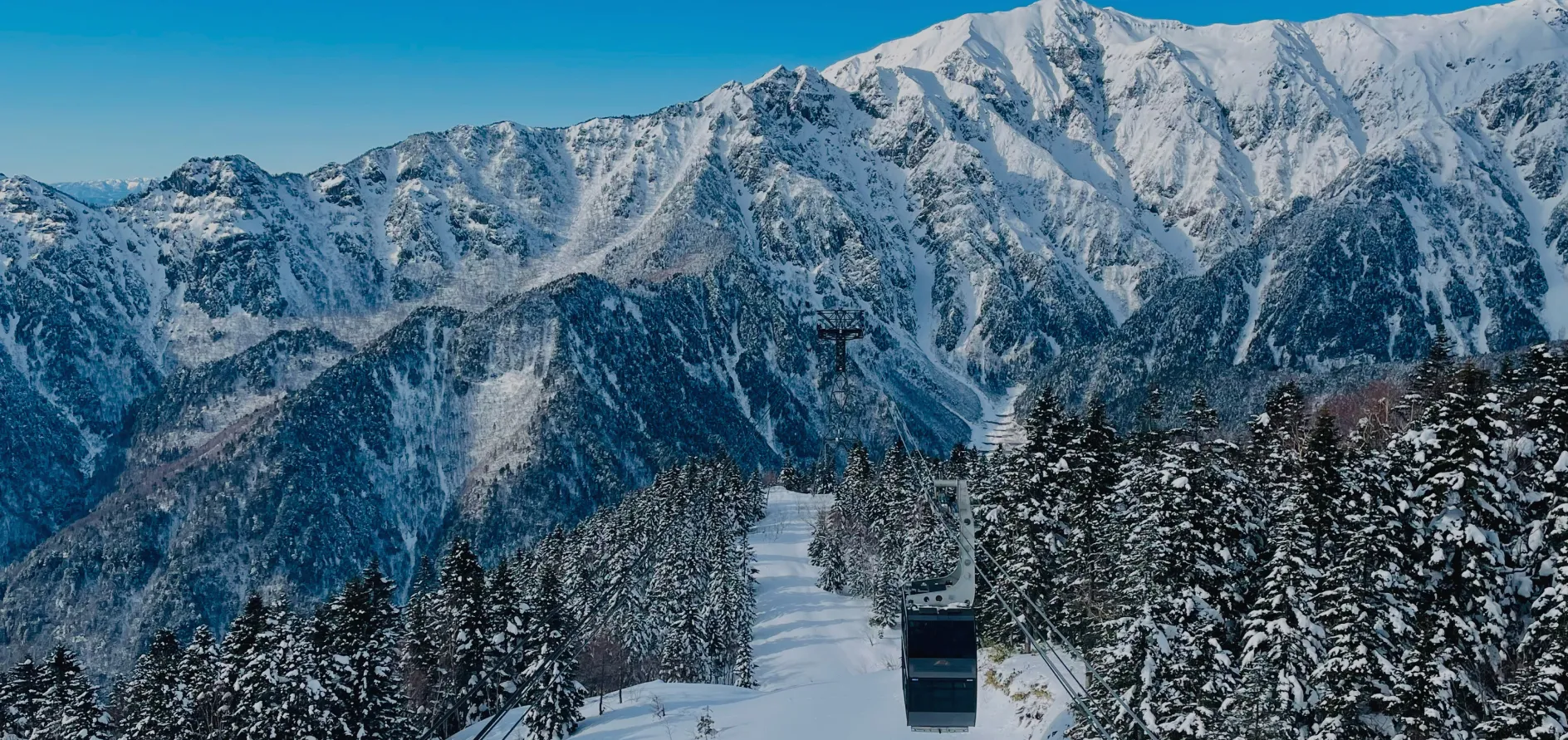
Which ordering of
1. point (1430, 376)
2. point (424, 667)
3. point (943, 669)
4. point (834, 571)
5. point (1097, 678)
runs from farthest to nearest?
point (834, 571) → point (424, 667) → point (1430, 376) → point (943, 669) → point (1097, 678)

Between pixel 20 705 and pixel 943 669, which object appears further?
pixel 20 705

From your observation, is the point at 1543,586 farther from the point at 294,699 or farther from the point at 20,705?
the point at 20,705

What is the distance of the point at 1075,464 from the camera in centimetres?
5653

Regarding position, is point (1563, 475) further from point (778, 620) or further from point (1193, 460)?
point (778, 620)

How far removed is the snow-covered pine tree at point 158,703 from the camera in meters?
61.1

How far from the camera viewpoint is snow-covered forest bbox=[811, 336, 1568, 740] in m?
33.5

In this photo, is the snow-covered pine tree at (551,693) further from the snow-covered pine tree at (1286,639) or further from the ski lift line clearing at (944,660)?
the snow-covered pine tree at (1286,639)

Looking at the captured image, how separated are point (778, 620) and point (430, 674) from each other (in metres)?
39.7

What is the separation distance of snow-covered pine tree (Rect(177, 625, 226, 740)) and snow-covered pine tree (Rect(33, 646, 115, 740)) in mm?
4692

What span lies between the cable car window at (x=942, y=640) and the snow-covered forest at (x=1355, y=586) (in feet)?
13.7

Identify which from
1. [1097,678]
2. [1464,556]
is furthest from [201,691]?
[1464,556]

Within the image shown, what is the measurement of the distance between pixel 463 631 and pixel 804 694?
2263 cm

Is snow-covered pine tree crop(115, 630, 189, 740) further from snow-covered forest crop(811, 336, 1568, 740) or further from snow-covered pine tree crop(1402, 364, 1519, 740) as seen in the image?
snow-covered pine tree crop(1402, 364, 1519, 740)

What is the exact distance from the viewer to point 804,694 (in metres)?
69.9
